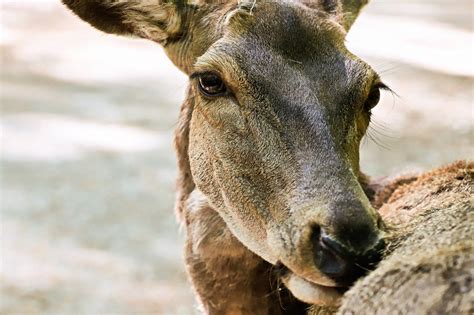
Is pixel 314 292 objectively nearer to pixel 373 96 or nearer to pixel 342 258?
pixel 342 258

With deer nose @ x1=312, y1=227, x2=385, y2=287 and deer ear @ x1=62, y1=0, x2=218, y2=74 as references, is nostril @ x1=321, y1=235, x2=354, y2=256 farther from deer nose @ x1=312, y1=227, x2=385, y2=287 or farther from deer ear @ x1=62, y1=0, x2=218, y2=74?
deer ear @ x1=62, y1=0, x2=218, y2=74

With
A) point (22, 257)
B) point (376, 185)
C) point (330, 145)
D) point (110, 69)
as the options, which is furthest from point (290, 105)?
point (110, 69)

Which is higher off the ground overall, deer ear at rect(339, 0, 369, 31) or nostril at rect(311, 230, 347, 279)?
deer ear at rect(339, 0, 369, 31)

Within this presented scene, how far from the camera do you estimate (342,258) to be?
3.97 m

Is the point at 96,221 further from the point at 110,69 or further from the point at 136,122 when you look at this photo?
the point at 110,69

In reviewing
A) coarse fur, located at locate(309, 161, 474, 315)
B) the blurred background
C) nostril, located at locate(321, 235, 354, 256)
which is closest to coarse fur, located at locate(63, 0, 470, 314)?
nostril, located at locate(321, 235, 354, 256)

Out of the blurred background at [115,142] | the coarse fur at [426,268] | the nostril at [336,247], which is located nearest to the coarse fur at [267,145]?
the nostril at [336,247]

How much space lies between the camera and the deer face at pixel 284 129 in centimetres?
414

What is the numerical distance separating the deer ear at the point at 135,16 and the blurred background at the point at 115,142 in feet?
5.54

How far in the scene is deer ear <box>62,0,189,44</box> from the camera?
5645 mm

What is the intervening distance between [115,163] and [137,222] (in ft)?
6.15

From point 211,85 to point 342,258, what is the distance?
5.40 ft

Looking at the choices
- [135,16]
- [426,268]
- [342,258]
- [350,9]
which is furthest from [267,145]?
[350,9]

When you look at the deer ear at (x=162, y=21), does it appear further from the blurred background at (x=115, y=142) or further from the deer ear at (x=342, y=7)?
the blurred background at (x=115, y=142)
